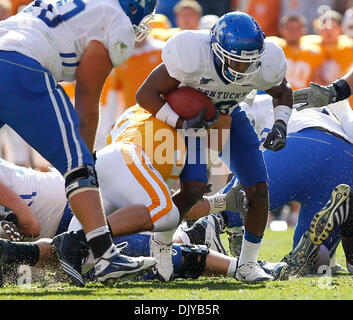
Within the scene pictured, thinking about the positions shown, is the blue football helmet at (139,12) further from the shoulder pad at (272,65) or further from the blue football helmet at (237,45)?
the shoulder pad at (272,65)

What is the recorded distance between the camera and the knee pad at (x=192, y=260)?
4.77 m

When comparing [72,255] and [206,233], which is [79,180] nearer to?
[72,255]

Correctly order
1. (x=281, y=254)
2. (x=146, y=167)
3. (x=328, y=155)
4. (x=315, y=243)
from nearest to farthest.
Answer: (x=146, y=167)
(x=315, y=243)
(x=328, y=155)
(x=281, y=254)

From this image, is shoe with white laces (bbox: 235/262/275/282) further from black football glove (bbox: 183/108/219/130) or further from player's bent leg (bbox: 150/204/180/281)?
black football glove (bbox: 183/108/219/130)

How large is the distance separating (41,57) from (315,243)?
6.27 feet

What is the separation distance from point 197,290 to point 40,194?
135cm

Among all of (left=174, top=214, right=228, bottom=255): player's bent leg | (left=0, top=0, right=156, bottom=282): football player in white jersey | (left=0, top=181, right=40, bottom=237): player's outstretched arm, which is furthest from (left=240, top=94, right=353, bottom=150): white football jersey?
(left=0, top=0, right=156, bottom=282): football player in white jersey

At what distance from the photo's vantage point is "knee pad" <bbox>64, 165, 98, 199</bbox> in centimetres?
390

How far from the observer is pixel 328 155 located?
557cm

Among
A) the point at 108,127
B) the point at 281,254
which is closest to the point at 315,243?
the point at 281,254
